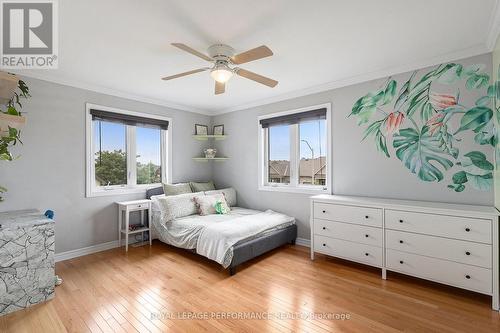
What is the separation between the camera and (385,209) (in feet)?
8.69

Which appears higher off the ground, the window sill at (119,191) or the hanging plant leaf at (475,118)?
the hanging plant leaf at (475,118)

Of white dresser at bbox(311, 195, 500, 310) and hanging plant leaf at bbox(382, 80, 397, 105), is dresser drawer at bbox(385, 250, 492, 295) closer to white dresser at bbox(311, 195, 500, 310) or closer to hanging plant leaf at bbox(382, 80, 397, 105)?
white dresser at bbox(311, 195, 500, 310)


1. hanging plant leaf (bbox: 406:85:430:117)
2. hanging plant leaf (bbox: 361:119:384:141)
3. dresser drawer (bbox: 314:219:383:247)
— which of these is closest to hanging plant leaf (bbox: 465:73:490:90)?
hanging plant leaf (bbox: 406:85:430:117)

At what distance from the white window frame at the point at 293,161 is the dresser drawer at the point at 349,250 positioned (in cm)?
77

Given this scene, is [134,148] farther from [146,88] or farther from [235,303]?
[235,303]

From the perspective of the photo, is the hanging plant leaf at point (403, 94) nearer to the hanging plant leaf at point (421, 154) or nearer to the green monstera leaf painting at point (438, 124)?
the green monstera leaf painting at point (438, 124)

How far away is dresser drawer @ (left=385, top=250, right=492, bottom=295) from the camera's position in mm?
2143

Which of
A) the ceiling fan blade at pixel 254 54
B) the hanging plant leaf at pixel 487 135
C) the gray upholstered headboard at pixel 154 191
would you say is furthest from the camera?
the gray upholstered headboard at pixel 154 191

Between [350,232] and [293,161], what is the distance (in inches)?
58.7

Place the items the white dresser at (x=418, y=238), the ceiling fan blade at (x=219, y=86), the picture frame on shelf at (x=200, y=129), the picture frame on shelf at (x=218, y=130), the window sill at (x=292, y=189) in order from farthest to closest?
the picture frame on shelf at (x=218, y=130) < the picture frame on shelf at (x=200, y=129) < the window sill at (x=292, y=189) < the ceiling fan blade at (x=219, y=86) < the white dresser at (x=418, y=238)

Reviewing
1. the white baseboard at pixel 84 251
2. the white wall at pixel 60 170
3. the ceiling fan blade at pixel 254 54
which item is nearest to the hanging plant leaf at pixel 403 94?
the ceiling fan blade at pixel 254 54

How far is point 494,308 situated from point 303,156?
8.67 feet

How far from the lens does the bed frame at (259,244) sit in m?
2.82

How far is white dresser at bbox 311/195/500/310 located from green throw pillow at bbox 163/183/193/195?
2307 millimetres
